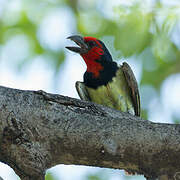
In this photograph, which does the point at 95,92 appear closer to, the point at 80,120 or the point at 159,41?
the point at 159,41

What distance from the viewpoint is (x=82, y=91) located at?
479 centimetres

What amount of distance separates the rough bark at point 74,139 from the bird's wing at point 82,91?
2261 millimetres

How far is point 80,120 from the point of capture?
7.96ft

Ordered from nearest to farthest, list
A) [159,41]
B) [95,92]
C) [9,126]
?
1. [9,126]
2. [159,41]
3. [95,92]

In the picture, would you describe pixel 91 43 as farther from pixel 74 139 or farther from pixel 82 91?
pixel 74 139

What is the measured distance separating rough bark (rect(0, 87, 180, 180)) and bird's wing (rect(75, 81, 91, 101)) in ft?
7.42

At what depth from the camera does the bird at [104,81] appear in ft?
14.8

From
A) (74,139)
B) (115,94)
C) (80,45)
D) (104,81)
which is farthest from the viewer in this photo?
(80,45)

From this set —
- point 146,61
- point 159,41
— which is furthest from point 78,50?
point 159,41

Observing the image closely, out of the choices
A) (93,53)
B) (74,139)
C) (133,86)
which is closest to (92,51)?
(93,53)

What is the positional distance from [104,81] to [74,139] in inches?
95.5

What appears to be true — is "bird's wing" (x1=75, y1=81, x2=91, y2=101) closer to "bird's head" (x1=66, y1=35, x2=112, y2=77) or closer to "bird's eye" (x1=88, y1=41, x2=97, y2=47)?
"bird's head" (x1=66, y1=35, x2=112, y2=77)

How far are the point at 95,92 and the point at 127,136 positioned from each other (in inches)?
89.2

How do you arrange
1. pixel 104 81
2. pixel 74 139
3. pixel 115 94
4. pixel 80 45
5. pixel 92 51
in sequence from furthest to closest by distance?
pixel 92 51 → pixel 80 45 → pixel 104 81 → pixel 115 94 → pixel 74 139
